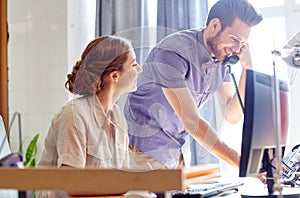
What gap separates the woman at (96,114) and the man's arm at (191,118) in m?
0.12

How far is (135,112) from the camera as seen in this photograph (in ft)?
4.43

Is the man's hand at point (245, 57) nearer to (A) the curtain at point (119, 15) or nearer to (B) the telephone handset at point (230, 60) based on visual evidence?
(B) the telephone handset at point (230, 60)

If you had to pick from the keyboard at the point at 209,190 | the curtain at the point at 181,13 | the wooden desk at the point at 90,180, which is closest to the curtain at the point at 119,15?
the curtain at the point at 181,13

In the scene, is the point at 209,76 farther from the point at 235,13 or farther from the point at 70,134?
the point at 70,134

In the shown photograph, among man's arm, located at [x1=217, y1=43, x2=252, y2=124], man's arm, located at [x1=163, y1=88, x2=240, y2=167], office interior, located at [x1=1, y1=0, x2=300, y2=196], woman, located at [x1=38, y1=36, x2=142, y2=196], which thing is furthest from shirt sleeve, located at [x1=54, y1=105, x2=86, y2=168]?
office interior, located at [x1=1, y1=0, x2=300, y2=196]

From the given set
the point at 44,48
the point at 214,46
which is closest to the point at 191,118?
the point at 214,46

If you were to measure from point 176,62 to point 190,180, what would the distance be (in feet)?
1.84

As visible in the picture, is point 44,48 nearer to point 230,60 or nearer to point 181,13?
point 181,13

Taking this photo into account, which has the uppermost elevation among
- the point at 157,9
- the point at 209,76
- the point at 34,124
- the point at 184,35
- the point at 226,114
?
the point at 157,9

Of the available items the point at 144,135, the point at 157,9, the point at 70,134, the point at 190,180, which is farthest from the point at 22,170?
the point at 157,9

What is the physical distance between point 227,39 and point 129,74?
15.4 inches

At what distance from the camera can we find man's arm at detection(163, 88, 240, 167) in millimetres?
1321

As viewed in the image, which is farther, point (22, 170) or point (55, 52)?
point (55, 52)

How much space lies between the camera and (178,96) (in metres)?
1.36
